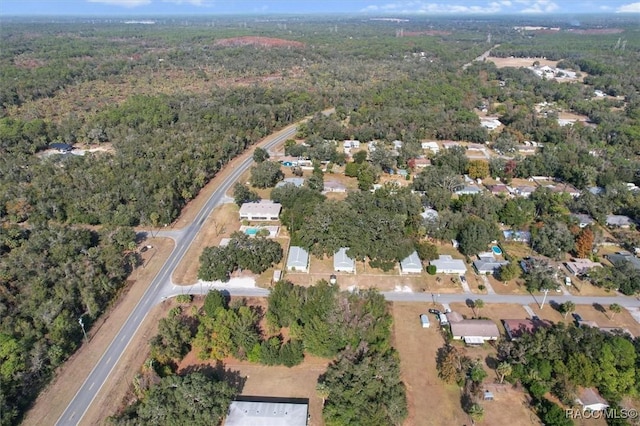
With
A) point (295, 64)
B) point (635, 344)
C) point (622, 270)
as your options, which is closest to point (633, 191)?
point (622, 270)

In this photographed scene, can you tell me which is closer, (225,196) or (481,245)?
(481,245)

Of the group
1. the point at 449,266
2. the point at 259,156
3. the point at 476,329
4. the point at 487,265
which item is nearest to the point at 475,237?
the point at 487,265

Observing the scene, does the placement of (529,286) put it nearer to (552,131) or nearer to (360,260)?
(360,260)

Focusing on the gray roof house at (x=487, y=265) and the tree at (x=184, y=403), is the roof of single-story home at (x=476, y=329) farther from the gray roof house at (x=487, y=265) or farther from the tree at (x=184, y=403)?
the tree at (x=184, y=403)

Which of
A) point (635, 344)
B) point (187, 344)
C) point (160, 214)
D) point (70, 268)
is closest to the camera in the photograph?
point (635, 344)

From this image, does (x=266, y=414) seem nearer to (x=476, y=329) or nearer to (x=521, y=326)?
(x=476, y=329)

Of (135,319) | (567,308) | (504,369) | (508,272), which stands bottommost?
(135,319)

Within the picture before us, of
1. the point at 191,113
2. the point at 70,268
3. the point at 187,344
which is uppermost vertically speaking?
the point at 191,113
